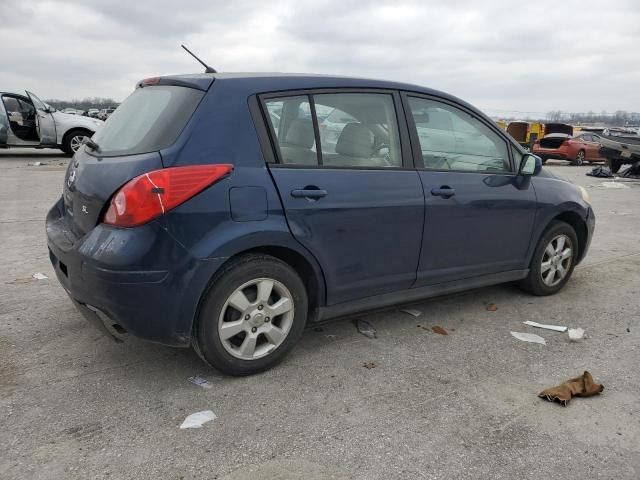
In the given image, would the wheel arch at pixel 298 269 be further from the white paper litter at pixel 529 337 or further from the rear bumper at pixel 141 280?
the white paper litter at pixel 529 337

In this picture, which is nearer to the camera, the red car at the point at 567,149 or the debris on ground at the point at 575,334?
the debris on ground at the point at 575,334

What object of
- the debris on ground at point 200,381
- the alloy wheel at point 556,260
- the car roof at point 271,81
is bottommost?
the debris on ground at point 200,381

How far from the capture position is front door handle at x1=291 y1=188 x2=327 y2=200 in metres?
3.00

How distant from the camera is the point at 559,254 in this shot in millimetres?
4613

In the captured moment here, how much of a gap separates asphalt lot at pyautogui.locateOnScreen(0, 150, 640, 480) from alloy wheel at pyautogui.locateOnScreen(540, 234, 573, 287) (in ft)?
1.12

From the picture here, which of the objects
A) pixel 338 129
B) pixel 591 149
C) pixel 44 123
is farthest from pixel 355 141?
pixel 591 149

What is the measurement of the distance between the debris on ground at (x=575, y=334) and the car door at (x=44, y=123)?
1427cm

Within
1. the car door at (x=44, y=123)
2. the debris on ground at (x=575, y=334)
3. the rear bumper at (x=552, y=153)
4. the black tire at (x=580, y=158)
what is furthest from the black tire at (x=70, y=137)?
the black tire at (x=580, y=158)

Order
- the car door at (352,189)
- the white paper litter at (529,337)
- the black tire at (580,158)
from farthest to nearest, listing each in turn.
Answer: the black tire at (580,158) < the white paper litter at (529,337) < the car door at (352,189)

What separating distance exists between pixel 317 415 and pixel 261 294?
27.6 inches

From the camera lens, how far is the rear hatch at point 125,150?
2783mm

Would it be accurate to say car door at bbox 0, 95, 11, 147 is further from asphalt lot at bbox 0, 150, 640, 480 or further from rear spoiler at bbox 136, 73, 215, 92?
rear spoiler at bbox 136, 73, 215, 92

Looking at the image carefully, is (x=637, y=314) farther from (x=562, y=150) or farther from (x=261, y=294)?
(x=562, y=150)

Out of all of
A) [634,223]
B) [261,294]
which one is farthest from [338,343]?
[634,223]
